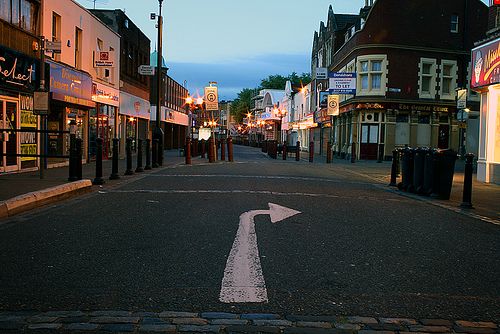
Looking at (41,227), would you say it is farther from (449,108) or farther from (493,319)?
(449,108)

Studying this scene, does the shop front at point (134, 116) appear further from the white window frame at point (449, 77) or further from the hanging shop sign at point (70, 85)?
the white window frame at point (449, 77)

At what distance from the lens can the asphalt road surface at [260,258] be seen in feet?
14.9

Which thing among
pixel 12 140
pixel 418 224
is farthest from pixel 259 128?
pixel 418 224

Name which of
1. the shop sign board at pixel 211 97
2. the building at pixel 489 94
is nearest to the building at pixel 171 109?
the shop sign board at pixel 211 97

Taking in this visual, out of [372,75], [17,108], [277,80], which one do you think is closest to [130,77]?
[372,75]

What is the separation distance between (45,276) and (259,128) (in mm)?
103558

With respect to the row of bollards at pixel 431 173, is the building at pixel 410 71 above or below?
above

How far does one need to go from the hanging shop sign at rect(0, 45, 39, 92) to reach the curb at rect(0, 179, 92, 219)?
206 inches

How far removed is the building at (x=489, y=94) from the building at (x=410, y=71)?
55.1 ft

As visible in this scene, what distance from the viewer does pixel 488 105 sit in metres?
17.3

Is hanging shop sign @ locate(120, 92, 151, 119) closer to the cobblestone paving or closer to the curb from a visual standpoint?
the curb

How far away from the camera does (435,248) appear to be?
22.5 feet

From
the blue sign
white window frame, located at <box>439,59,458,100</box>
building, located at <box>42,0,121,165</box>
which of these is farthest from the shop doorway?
white window frame, located at <box>439,59,458,100</box>

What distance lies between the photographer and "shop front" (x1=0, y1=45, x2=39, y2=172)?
605 inches
